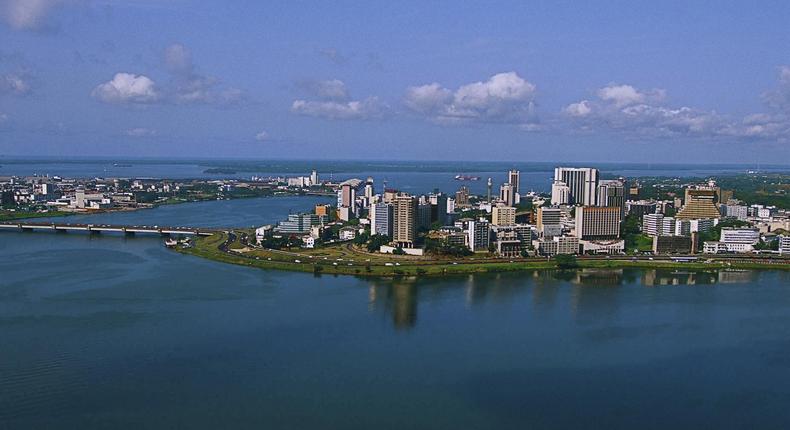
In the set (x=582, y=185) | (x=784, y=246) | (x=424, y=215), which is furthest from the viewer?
(x=582, y=185)

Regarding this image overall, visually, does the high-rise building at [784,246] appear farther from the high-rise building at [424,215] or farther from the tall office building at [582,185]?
the tall office building at [582,185]

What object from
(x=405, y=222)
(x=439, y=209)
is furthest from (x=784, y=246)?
(x=439, y=209)

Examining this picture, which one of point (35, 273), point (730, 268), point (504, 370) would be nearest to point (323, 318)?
point (504, 370)

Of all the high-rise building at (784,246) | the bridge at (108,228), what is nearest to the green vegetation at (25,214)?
the bridge at (108,228)

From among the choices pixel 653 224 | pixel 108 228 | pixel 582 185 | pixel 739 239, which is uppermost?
pixel 582 185

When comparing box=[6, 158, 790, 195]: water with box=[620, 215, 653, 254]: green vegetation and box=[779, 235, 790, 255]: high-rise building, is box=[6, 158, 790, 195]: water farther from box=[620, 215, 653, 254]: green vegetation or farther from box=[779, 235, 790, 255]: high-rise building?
box=[779, 235, 790, 255]: high-rise building

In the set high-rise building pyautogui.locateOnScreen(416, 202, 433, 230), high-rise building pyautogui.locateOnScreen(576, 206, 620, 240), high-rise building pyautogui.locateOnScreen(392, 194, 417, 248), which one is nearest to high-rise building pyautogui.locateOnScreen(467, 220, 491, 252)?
high-rise building pyautogui.locateOnScreen(392, 194, 417, 248)

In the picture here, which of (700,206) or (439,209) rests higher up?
(700,206)

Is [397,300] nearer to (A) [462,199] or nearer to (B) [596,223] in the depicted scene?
(B) [596,223]
